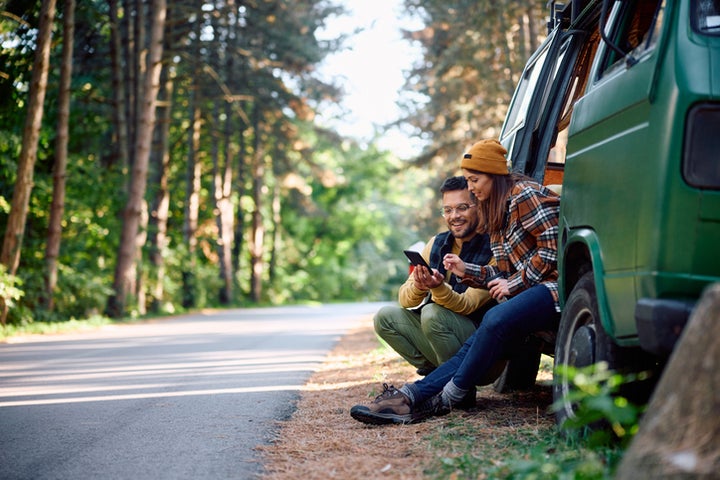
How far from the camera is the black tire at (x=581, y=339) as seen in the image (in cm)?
409

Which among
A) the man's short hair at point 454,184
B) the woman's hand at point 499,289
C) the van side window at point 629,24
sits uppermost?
the van side window at point 629,24

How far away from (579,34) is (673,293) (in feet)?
11.1

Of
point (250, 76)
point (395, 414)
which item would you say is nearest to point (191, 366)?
point (395, 414)

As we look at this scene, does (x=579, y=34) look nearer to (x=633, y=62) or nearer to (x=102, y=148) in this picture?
(x=633, y=62)

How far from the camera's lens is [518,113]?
7266 mm

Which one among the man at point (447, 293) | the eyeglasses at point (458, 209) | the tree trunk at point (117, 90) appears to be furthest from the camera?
the tree trunk at point (117, 90)

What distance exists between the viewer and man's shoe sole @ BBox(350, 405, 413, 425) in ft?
18.2

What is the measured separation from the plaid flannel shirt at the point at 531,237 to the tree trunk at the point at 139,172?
18.1 m

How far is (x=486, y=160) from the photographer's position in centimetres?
586

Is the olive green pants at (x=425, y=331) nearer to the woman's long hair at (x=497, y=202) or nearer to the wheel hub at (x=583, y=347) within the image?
the woman's long hair at (x=497, y=202)

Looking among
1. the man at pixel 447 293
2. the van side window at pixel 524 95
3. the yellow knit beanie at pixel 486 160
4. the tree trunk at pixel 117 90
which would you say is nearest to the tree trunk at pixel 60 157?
the tree trunk at pixel 117 90

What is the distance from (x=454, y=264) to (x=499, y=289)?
0.45 meters

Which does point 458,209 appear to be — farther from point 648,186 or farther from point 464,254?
point 648,186

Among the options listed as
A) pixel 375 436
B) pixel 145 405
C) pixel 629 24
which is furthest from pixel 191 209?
pixel 629 24
